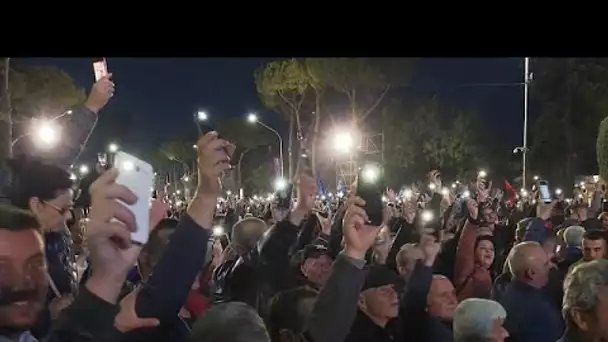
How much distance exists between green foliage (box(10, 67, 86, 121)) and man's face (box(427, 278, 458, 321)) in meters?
1.12

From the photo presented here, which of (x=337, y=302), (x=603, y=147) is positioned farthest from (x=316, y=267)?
(x=603, y=147)

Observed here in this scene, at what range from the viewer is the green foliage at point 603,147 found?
18.7 ft

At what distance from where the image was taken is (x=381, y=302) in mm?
2375

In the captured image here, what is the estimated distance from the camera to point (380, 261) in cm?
266

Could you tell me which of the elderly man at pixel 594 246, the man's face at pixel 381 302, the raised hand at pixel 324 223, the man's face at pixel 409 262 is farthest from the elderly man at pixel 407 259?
the elderly man at pixel 594 246

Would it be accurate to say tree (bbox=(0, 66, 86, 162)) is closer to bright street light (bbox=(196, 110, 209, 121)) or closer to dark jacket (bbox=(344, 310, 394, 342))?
bright street light (bbox=(196, 110, 209, 121))

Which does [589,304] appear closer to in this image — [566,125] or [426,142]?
[426,142]

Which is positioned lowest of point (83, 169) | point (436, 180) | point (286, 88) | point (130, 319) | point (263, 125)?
point (130, 319)

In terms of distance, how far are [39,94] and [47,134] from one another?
1.23m

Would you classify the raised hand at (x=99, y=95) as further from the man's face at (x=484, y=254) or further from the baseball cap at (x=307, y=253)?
Result: the man's face at (x=484, y=254)

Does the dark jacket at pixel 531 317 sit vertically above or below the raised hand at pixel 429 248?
below

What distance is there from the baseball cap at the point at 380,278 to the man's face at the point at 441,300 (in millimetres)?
126

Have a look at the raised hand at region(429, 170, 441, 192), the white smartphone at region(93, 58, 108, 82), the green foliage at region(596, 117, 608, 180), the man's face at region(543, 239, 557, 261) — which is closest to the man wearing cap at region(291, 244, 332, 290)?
the white smartphone at region(93, 58, 108, 82)
